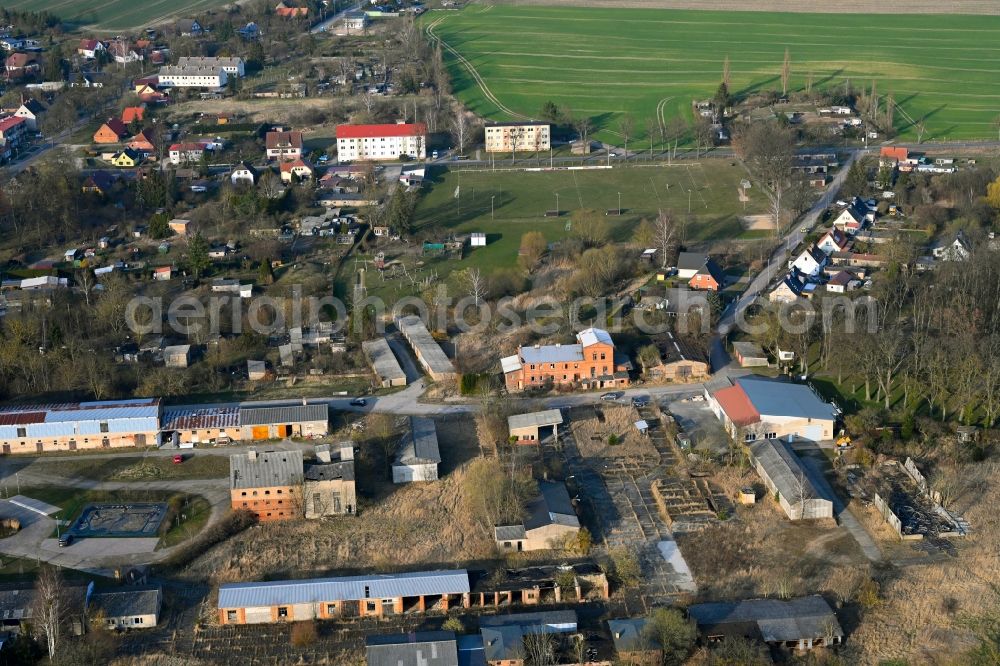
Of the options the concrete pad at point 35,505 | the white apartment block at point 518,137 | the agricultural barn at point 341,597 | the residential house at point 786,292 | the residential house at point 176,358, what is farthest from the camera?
the white apartment block at point 518,137

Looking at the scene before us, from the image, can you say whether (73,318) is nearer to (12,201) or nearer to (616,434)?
(12,201)

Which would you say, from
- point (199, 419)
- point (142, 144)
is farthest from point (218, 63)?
point (199, 419)

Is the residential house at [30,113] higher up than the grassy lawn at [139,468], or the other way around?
the residential house at [30,113]

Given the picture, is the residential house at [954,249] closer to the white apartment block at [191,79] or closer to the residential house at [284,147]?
the residential house at [284,147]

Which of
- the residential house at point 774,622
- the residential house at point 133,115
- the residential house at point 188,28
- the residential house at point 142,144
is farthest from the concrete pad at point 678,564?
the residential house at point 188,28

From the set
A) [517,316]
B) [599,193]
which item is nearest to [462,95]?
[599,193]

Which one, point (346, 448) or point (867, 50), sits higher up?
point (867, 50)
